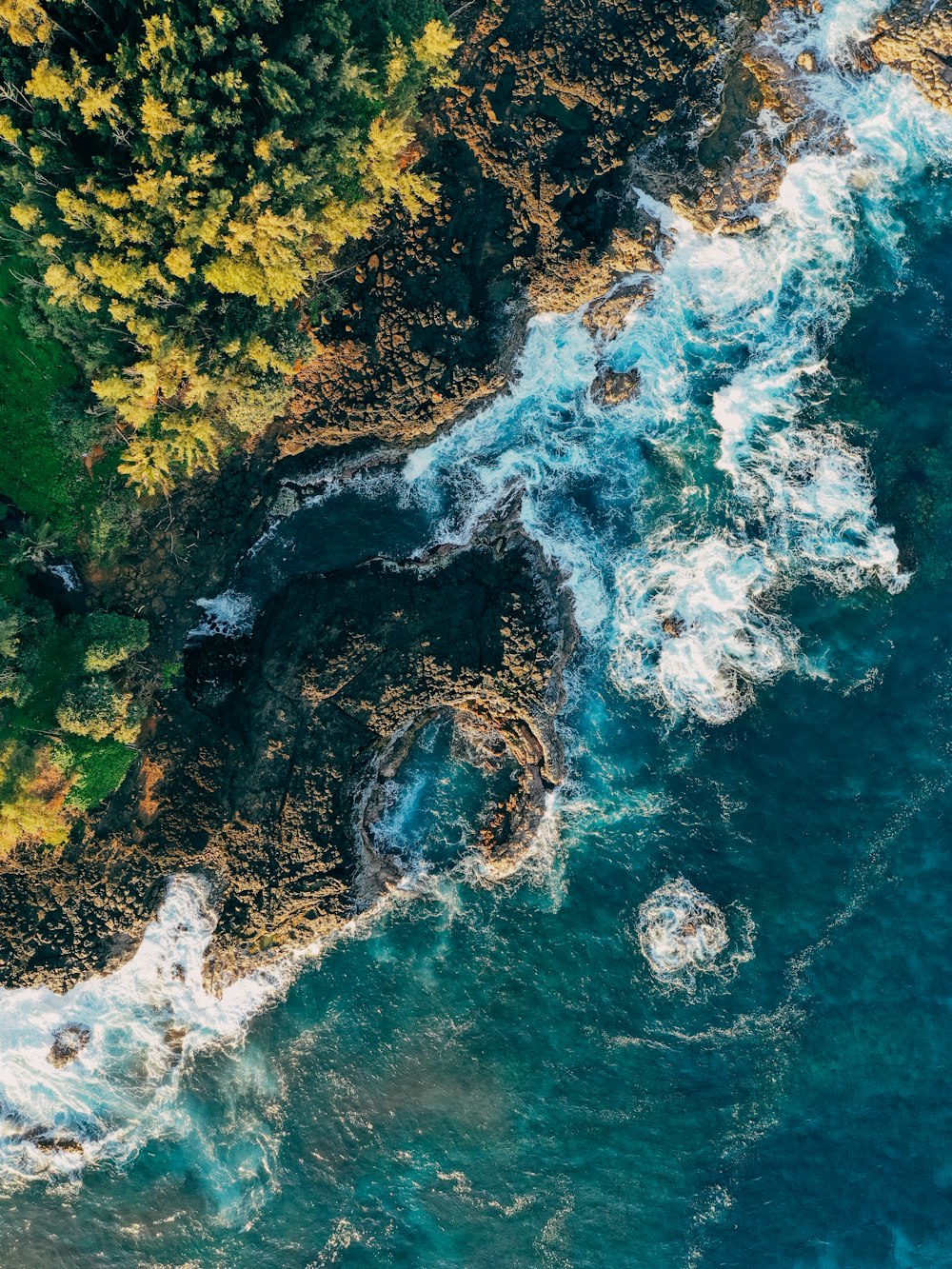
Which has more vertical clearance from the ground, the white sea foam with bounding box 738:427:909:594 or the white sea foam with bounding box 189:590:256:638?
the white sea foam with bounding box 738:427:909:594

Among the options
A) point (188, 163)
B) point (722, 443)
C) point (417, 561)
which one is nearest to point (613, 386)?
point (722, 443)

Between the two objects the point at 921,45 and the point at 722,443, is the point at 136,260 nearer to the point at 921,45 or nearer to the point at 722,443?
the point at 722,443

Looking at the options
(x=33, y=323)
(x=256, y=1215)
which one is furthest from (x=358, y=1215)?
(x=33, y=323)

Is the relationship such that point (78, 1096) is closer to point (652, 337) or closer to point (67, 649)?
point (67, 649)

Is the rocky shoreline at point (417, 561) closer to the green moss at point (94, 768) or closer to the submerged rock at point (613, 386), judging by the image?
the submerged rock at point (613, 386)

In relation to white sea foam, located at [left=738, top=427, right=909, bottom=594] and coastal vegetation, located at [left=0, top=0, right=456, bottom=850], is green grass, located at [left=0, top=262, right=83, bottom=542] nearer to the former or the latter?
coastal vegetation, located at [left=0, top=0, right=456, bottom=850]

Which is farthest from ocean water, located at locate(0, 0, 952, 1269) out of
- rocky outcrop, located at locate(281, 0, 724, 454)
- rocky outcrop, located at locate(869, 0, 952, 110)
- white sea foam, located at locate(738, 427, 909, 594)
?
rocky outcrop, located at locate(281, 0, 724, 454)
